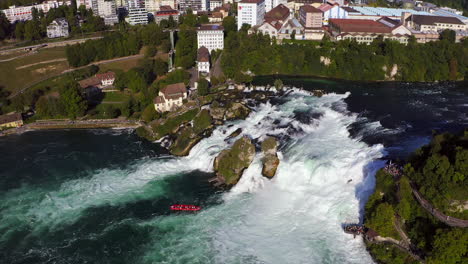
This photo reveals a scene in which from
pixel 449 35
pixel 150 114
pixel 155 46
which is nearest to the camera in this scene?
pixel 150 114

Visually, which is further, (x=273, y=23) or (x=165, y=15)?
(x=165, y=15)

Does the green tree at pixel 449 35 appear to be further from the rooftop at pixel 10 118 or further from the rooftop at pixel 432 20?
the rooftop at pixel 10 118

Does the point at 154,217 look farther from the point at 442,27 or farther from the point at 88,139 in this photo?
the point at 442,27

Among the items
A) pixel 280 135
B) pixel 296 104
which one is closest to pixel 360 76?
pixel 296 104

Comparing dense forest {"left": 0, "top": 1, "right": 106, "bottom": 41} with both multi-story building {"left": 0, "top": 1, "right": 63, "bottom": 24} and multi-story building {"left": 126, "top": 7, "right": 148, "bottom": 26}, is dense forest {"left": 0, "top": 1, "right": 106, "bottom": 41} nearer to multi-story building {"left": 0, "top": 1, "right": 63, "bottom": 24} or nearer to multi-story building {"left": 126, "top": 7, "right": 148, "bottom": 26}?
multi-story building {"left": 0, "top": 1, "right": 63, "bottom": 24}

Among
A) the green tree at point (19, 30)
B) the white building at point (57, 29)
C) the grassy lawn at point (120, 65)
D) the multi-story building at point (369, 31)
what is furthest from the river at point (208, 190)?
the green tree at point (19, 30)

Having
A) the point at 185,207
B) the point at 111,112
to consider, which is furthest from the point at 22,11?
the point at 185,207

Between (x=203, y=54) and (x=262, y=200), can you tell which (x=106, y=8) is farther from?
(x=262, y=200)
